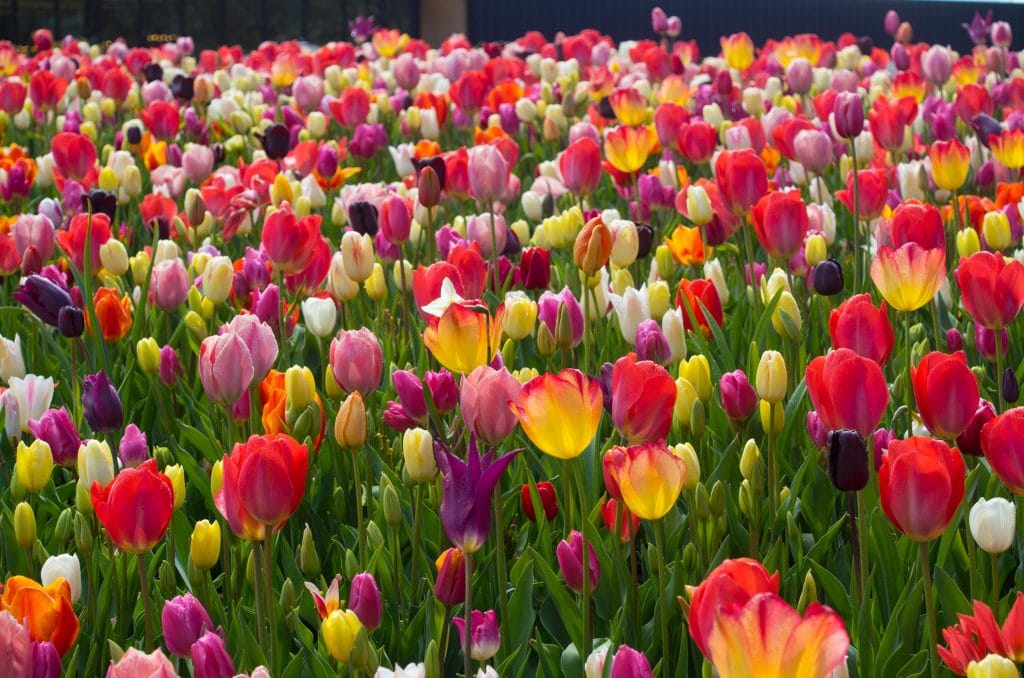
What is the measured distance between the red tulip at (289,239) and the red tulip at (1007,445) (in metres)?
1.43

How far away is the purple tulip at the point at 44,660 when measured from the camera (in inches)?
45.4

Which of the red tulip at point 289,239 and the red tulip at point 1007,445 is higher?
the red tulip at point 1007,445

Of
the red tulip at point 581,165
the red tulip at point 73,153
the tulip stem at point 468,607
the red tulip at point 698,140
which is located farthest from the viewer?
the red tulip at point 73,153

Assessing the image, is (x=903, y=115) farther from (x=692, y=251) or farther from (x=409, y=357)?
(x=409, y=357)

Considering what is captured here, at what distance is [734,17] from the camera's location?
1973 cm

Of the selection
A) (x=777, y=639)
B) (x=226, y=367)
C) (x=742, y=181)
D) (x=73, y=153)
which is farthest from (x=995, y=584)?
(x=73, y=153)

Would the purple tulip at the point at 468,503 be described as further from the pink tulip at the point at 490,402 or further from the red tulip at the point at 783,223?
the red tulip at the point at 783,223

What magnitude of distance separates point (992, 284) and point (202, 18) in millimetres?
17436

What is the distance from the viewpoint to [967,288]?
6.27ft

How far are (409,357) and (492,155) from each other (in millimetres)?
511

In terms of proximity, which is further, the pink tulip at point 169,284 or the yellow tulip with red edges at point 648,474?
the pink tulip at point 169,284

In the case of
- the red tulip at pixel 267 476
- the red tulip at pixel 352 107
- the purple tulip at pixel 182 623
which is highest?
the red tulip at pixel 267 476

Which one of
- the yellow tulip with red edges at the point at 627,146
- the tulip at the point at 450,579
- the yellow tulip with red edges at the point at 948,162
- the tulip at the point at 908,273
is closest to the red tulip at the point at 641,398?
the tulip at the point at 450,579

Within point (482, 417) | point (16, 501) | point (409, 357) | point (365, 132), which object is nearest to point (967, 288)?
point (482, 417)
